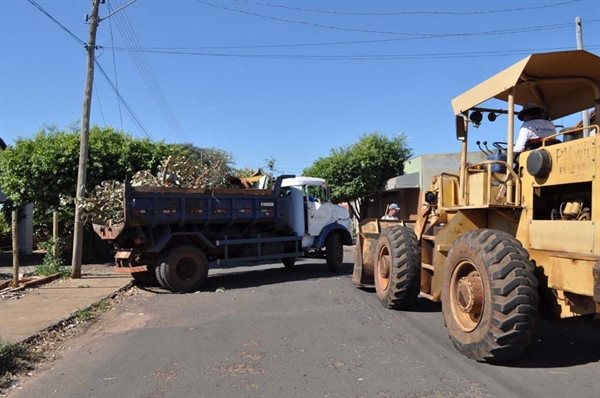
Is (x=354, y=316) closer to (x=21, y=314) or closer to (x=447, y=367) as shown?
(x=447, y=367)

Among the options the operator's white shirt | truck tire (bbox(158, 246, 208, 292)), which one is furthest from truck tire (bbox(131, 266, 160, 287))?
the operator's white shirt

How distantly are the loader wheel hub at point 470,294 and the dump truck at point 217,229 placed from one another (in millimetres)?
6531

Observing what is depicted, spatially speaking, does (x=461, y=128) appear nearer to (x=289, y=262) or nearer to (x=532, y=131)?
(x=532, y=131)

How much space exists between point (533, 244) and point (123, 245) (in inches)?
337

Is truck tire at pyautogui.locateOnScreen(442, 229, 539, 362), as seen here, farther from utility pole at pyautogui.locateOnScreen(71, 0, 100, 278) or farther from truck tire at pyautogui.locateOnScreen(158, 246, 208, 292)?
utility pole at pyautogui.locateOnScreen(71, 0, 100, 278)

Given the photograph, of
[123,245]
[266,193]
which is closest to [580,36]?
[266,193]

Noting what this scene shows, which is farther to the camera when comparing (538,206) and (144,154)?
(144,154)

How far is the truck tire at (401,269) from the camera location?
7.40 meters

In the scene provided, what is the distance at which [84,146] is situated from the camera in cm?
1243

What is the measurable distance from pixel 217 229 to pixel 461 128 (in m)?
6.40

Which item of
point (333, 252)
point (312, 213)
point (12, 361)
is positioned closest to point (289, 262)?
point (333, 252)

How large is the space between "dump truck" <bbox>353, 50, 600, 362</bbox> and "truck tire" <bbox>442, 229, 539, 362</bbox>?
0.03 feet

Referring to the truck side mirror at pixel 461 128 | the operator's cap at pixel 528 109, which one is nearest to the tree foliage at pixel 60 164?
the truck side mirror at pixel 461 128

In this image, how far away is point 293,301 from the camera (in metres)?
8.98
